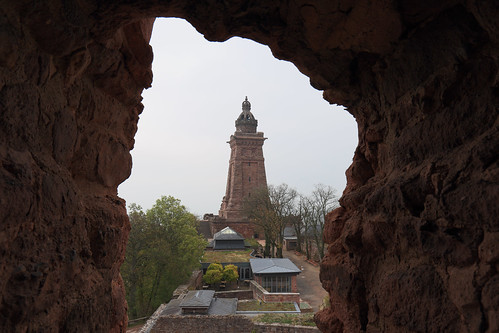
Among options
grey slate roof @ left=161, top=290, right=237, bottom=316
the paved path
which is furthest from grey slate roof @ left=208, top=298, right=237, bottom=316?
the paved path

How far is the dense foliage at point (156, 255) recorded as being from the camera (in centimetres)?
1906

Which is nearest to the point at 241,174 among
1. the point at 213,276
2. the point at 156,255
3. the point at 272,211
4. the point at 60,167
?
the point at 272,211

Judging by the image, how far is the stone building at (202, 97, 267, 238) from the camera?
132ft

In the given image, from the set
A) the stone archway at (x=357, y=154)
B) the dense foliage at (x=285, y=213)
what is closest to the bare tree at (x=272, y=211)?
the dense foliage at (x=285, y=213)

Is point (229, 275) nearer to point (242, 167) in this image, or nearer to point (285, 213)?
point (285, 213)

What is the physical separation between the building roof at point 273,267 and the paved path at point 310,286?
1.74 metres

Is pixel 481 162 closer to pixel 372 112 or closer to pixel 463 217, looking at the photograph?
pixel 463 217

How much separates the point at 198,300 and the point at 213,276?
253 inches

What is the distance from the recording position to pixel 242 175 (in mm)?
42188

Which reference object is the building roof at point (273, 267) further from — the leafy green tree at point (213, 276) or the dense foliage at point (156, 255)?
the dense foliage at point (156, 255)

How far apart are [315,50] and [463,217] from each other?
2020 mm

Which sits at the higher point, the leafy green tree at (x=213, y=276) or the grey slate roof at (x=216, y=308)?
the leafy green tree at (x=213, y=276)

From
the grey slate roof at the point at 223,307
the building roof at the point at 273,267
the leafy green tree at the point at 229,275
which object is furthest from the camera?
the leafy green tree at the point at 229,275

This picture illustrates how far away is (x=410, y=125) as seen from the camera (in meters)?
2.70
